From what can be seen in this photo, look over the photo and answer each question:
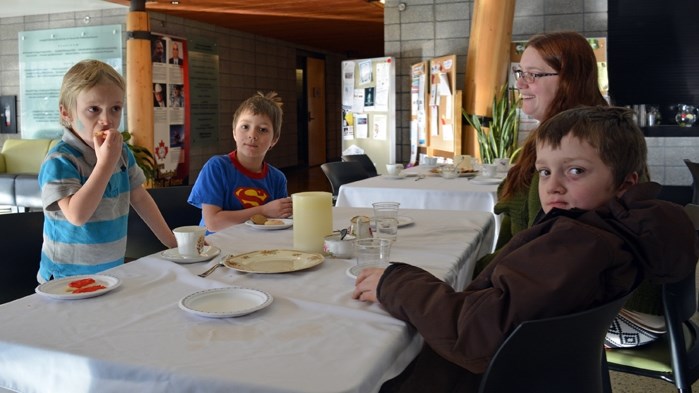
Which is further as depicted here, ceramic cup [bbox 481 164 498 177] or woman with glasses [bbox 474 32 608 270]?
ceramic cup [bbox 481 164 498 177]

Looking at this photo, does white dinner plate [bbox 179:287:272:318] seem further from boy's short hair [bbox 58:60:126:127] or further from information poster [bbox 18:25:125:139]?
information poster [bbox 18:25:125:139]

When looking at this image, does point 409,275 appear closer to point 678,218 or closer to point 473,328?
point 473,328

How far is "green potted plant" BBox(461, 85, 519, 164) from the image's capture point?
5984mm

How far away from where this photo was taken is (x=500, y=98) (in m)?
6.31

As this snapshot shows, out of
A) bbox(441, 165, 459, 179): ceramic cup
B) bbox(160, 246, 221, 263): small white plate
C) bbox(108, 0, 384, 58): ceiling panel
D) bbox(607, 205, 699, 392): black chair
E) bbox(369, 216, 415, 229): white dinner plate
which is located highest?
bbox(108, 0, 384, 58): ceiling panel

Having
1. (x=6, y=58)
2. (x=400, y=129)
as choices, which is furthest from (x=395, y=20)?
(x=6, y=58)

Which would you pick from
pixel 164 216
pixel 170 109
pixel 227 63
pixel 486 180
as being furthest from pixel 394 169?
pixel 227 63

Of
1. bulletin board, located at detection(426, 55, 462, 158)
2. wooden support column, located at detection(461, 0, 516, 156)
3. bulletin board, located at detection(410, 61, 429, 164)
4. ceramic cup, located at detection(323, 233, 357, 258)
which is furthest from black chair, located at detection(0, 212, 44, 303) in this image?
bulletin board, located at detection(410, 61, 429, 164)

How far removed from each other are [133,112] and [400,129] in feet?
10.5

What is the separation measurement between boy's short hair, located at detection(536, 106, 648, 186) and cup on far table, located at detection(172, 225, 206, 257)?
809 mm

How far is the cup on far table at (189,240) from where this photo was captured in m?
1.45

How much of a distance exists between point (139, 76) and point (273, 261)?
646 centimetres

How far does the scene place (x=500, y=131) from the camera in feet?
19.7

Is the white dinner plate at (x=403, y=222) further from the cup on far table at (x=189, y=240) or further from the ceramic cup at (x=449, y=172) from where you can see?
the ceramic cup at (x=449, y=172)
